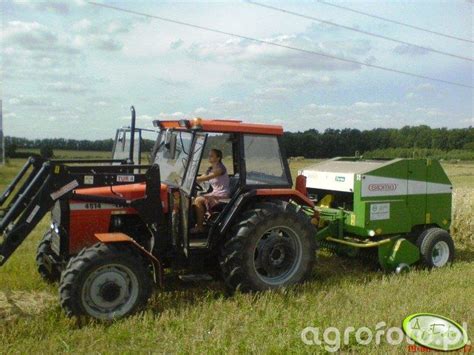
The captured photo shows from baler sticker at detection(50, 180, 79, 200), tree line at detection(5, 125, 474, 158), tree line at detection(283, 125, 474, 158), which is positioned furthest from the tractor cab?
tree line at detection(283, 125, 474, 158)

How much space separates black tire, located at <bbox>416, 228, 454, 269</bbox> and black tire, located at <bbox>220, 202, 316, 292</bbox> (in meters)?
2.34

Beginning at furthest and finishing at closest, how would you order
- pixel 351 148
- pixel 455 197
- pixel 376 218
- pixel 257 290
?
pixel 351 148, pixel 455 197, pixel 376 218, pixel 257 290

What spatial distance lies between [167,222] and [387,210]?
11.5ft

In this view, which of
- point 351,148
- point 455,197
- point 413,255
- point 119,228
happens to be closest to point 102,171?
point 119,228

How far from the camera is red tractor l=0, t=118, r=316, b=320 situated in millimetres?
5363

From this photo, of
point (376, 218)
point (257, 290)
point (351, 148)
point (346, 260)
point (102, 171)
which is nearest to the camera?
point (102, 171)

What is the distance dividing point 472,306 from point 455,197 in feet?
18.6

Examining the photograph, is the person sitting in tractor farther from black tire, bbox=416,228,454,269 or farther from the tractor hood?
black tire, bbox=416,228,454,269

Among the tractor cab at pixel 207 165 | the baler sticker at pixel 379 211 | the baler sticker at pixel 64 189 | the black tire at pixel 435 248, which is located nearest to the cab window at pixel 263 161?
the tractor cab at pixel 207 165

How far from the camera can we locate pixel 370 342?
4.84m

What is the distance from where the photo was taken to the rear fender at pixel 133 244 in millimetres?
5461

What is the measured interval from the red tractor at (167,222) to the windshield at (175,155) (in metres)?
0.01

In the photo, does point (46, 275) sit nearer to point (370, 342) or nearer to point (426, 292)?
point (370, 342)

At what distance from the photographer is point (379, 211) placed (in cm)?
777
